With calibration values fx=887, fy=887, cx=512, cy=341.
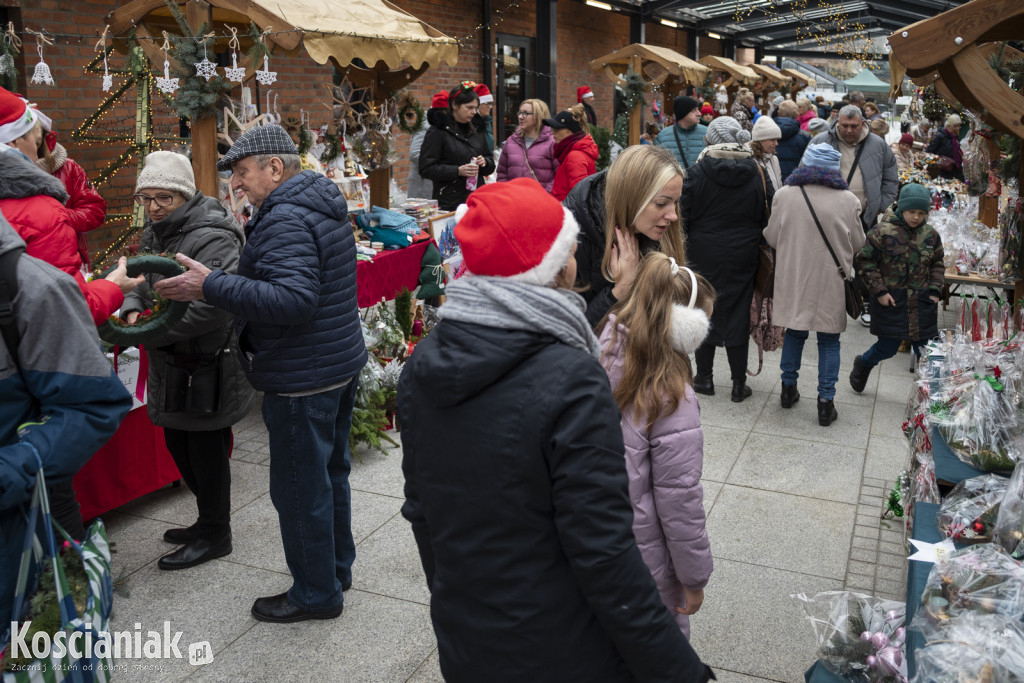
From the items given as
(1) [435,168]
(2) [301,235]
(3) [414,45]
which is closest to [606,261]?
(2) [301,235]

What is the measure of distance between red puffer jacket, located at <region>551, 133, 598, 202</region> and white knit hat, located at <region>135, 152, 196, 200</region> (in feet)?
14.5

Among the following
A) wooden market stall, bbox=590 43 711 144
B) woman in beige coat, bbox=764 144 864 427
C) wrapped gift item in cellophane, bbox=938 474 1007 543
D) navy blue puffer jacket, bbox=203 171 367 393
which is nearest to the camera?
wrapped gift item in cellophane, bbox=938 474 1007 543

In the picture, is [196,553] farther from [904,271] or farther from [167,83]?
[904,271]

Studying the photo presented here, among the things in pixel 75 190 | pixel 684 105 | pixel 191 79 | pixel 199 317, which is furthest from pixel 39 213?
pixel 684 105

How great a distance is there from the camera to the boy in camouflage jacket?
226 inches

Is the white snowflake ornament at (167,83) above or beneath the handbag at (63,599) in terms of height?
above

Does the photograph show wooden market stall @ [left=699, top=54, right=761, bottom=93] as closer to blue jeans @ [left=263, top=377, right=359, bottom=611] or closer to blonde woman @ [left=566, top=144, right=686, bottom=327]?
blonde woman @ [left=566, top=144, right=686, bottom=327]

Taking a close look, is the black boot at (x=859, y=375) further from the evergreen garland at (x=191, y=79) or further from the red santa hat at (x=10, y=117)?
the red santa hat at (x=10, y=117)

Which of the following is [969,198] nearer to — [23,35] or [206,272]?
[206,272]

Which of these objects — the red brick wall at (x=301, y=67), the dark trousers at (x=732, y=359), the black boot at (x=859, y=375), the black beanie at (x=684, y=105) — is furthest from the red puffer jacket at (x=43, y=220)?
the black beanie at (x=684, y=105)

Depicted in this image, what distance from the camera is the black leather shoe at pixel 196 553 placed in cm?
403

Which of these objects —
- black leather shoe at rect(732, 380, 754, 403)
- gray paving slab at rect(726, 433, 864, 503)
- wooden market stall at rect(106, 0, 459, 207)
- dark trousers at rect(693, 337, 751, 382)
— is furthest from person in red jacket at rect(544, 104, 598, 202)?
gray paving slab at rect(726, 433, 864, 503)

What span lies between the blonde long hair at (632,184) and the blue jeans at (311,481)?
3.97 feet

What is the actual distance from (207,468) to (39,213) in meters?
1.31
